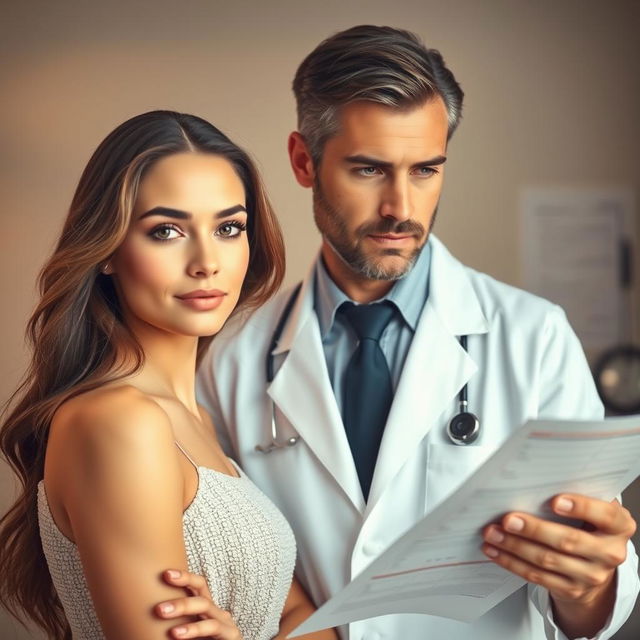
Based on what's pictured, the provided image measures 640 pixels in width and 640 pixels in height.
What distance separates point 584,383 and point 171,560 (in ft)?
3.00

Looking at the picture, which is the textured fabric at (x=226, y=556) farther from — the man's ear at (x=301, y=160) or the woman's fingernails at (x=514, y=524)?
the man's ear at (x=301, y=160)

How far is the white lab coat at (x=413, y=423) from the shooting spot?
5.93 ft

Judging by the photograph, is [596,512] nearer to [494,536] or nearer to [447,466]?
[494,536]

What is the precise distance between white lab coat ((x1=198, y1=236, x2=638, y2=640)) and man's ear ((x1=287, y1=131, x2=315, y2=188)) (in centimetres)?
34

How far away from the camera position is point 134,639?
134 cm

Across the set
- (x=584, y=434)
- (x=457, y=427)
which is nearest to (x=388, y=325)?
(x=457, y=427)

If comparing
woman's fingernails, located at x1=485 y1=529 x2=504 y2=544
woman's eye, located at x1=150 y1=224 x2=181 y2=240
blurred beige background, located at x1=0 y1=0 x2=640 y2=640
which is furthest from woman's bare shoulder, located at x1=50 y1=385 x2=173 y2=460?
blurred beige background, located at x1=0 y1=0 x2=640 y2=640

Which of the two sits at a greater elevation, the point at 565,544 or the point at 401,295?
the point at 401,295

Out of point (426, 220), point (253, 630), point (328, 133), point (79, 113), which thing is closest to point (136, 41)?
point (79, 113)

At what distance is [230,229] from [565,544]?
0.73m

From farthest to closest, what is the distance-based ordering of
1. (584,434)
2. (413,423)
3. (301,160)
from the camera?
(301,160), (413,423), (584,434)

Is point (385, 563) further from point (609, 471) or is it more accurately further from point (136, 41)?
point (136, 41)

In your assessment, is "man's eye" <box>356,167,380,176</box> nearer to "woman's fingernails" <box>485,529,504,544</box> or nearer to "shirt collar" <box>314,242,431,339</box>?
"shirt collar" <box>314,242,431,339</box>

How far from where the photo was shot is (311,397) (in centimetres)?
190
